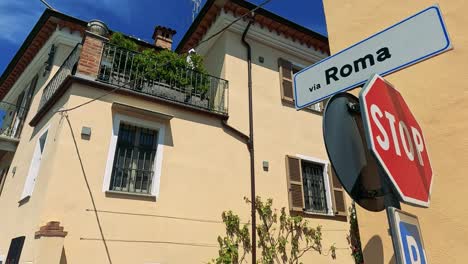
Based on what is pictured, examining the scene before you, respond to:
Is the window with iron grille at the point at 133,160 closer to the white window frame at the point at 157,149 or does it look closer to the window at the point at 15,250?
the white window frame at the point at 157,149

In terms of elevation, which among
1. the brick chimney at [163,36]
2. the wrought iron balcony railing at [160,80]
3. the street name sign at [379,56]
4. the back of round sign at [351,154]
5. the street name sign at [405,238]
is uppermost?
the brick chimney at [163,36]

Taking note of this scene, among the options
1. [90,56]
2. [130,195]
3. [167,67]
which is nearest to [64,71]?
[90,56]

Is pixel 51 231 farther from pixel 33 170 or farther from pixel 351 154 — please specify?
pixel 351 154

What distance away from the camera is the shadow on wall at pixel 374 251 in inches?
98.7

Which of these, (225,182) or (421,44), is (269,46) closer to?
(225,182)

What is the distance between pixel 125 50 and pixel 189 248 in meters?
4.82

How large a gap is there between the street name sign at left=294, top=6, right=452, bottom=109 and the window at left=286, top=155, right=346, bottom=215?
246 inches

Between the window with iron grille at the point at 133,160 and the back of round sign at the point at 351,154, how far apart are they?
574cm

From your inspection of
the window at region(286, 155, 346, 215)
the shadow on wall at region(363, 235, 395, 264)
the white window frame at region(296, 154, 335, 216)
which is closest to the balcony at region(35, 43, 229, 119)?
the window at region(286, 155, 346, 215)

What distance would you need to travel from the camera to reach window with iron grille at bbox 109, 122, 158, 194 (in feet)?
21.5

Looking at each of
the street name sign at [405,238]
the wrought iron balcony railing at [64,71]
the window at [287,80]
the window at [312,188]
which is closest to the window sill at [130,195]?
the wrought iron balcony railing at [64,71]

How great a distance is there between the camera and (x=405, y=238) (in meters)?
1.16

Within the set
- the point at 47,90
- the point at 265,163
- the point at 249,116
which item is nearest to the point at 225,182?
the point at 265,163

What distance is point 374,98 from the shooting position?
1.38m
